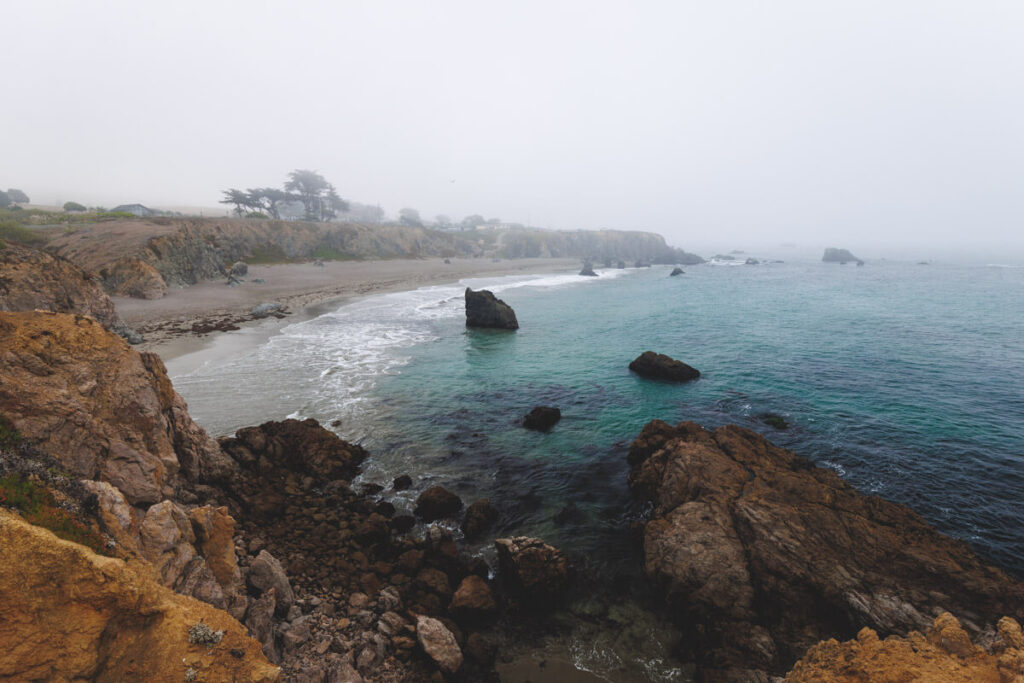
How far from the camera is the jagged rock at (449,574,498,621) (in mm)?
10969

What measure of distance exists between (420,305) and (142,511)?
4920cm

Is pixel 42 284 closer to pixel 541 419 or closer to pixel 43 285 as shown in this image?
pixel 43 285

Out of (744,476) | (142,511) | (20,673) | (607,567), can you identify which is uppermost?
(20,673)

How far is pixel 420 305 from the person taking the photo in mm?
57094

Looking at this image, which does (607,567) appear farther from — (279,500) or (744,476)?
(279,500)

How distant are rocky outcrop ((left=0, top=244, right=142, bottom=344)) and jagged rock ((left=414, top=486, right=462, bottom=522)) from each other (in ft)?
64.8

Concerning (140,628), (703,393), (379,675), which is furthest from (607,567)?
(703,393)

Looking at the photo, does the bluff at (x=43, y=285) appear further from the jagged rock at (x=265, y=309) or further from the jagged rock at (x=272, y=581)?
the jagged rock at (x=272, y=581)

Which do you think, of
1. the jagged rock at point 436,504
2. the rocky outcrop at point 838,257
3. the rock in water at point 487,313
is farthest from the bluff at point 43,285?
the rocky outcrop at point 838,257

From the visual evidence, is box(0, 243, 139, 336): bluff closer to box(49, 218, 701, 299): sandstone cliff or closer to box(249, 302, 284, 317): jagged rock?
box(249, 302, 284, 317): jagged rock

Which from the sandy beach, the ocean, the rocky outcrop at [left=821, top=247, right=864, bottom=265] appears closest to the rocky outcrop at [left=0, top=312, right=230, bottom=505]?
the ocean

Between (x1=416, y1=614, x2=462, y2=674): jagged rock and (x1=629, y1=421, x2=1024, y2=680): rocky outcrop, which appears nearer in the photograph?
(x1=416, y1=614, x2=462, y2=674): jagged rock

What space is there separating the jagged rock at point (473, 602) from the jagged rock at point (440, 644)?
1.01 metres

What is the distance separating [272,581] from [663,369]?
25514mm
